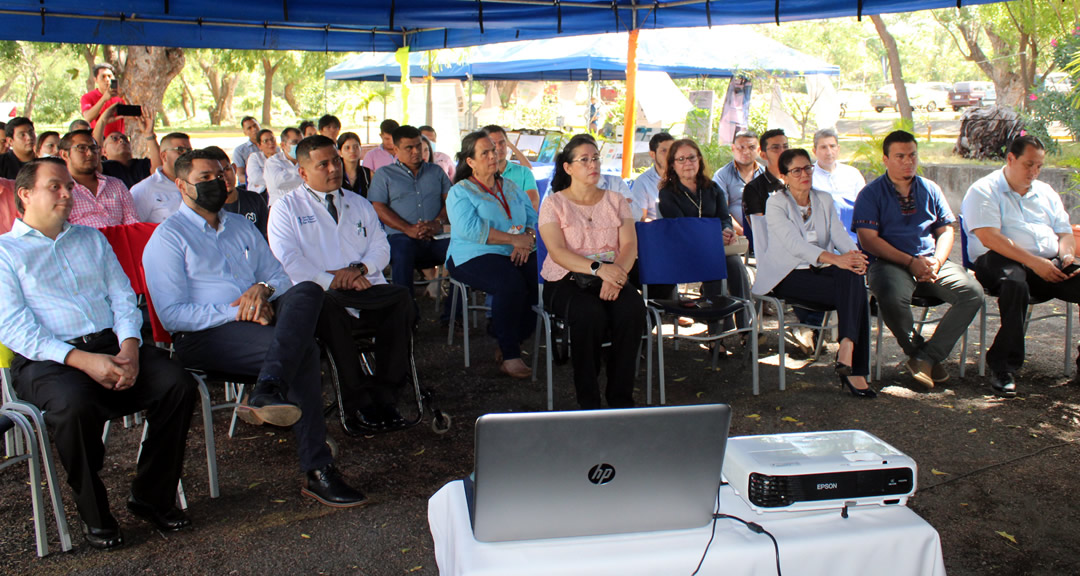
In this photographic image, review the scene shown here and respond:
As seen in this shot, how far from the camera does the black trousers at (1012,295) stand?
487cm

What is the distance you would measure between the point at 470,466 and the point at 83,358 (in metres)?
1.61

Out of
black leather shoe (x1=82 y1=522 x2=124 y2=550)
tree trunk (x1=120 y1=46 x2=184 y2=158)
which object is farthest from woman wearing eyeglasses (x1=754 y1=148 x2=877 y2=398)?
tree trunk (x1=120 y1=46 x2=184 y2=158)

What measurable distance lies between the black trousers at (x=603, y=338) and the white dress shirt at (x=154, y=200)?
9.15ft

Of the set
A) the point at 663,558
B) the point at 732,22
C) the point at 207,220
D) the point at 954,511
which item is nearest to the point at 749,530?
the point at 663,558

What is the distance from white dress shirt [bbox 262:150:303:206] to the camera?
24.0ft

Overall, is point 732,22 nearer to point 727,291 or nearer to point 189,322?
point 727,291

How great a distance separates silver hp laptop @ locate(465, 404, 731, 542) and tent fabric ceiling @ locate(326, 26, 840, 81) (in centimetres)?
1239

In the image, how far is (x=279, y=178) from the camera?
736 cm

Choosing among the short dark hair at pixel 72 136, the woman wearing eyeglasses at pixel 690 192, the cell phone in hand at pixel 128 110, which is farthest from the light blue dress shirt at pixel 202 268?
the cell phone in hand at pixel 128 110

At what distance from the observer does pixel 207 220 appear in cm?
377

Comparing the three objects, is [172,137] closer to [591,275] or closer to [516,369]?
[516,369]

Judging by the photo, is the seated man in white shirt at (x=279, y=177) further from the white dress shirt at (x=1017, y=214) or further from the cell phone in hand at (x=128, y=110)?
the white dress shirt at (x=1017, y=214)

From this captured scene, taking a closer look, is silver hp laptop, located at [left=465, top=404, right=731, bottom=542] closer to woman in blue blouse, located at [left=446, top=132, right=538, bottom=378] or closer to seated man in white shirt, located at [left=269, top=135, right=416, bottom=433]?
seated man in white shirt, located at [left=269, top=135, right=416, bottom=433]

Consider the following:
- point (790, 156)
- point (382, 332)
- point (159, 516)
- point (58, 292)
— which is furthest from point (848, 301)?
point (58, 292)
